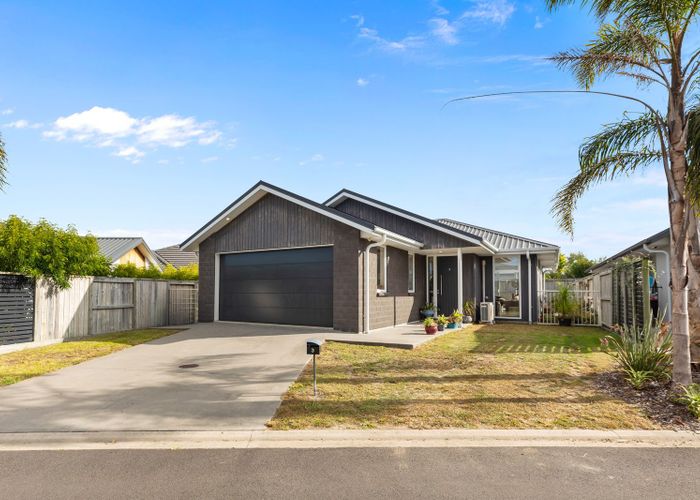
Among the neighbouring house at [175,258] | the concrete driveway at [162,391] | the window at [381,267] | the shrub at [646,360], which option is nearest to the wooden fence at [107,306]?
the concrete driveway at [162,391]

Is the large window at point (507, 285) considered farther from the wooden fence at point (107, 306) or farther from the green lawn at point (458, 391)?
the wooden fence at point (107, 306)

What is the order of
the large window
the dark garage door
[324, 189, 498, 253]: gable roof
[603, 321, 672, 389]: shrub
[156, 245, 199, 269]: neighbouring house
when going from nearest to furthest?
[603, 321, 672, 389]: shrub
the dark garage door
[324, 189, 498, 253]: gable roof
the large window
[156, 245, 199, 269]: neighbouring house

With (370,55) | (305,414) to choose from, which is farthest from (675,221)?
(370,55)

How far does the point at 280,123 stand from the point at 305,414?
10351 mm

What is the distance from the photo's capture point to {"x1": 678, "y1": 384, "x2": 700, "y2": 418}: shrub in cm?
488

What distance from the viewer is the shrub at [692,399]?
16.0ft

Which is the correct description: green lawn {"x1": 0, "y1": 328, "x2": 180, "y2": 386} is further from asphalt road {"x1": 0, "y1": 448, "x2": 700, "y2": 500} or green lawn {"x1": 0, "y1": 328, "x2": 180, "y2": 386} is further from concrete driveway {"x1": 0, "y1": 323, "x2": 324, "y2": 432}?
asphalt road {"x1": 0, "y1": 448, "x2": 700, "y2": 500}

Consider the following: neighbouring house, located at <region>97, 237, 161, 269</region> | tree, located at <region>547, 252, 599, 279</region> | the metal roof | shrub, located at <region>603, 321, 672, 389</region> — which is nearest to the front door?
the metal roof

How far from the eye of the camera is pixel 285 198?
12.8 m

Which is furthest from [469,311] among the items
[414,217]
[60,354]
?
[60,354]

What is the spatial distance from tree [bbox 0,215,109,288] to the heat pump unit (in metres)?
13.7

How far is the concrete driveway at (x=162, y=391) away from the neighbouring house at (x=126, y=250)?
16943 mm

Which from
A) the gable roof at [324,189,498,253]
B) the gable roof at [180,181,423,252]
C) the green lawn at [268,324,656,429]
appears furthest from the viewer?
the gable roof at [324,189,498,253]

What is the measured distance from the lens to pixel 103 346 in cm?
1002
